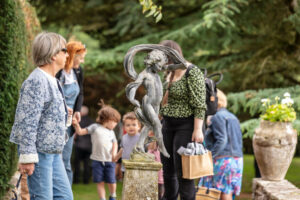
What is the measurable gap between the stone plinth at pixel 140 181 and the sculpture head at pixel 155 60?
93 centimetres

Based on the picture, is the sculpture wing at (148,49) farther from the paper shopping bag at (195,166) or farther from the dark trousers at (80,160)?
the dark trousers at (80,160)

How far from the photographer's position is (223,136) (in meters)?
6.62

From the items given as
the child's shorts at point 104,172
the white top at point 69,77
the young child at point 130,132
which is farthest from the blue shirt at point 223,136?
the white top at point 69,77

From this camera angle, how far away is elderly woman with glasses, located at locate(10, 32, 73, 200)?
365cm

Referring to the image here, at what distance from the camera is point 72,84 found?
601cm

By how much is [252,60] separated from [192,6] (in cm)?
266

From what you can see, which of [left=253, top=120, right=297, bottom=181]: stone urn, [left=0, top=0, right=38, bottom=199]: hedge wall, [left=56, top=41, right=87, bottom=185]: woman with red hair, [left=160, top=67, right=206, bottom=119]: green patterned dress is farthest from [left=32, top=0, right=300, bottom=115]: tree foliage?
[left=160, top=67, right=206, bottom=119]: green patterned dress

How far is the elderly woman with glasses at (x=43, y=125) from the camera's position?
3.65 m

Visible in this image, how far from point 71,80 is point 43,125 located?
7.41 feet

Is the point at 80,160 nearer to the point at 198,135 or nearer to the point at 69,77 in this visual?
the point at 69,77

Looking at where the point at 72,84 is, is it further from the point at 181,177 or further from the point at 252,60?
the point at 252,60

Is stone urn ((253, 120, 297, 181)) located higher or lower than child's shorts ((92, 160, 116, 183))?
higher

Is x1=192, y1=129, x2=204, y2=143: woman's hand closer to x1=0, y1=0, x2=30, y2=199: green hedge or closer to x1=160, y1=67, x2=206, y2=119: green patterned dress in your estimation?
x1=160, y1=67, x2=206, y2=119: green patterned dress

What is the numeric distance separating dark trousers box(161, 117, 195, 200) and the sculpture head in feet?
1.88
